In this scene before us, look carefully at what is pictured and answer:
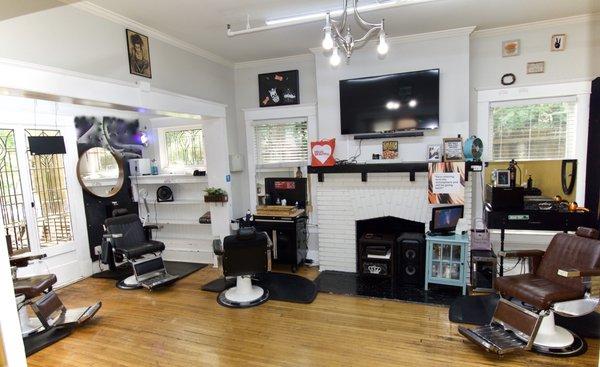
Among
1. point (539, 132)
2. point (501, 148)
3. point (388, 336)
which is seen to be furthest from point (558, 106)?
point (388, 336)

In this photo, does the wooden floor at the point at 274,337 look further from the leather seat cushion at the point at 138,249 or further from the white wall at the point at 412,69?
the white wall at the point at 412,69

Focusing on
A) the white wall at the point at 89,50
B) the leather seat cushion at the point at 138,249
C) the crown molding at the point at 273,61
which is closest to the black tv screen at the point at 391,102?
the crown molding at the point at 273,61

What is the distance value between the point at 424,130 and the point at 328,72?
55.0 inches

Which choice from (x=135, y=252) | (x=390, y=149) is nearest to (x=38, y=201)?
(x=135, y=252)

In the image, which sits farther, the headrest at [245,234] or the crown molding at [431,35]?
the crown molding at [431,35]

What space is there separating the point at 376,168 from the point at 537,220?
172 centimetres

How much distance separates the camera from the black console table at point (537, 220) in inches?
131

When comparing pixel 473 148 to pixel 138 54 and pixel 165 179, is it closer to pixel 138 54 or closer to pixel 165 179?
pixel 138 54

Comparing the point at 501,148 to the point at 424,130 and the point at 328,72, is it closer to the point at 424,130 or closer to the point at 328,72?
the point at 424,130

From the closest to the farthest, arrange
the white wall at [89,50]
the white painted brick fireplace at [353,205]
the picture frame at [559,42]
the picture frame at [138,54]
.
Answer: the white wall at [89,50] < the picture frame at [138,54] < the picture frame at [559,42] < the white painted brick fireplace at [353,205]

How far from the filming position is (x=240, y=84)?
195 inches

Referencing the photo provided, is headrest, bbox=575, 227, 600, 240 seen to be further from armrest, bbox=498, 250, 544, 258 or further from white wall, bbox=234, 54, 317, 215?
white wall, bbox=234, 54, 317, 215

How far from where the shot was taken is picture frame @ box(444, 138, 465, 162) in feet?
12.3

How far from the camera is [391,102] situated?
157 inches
